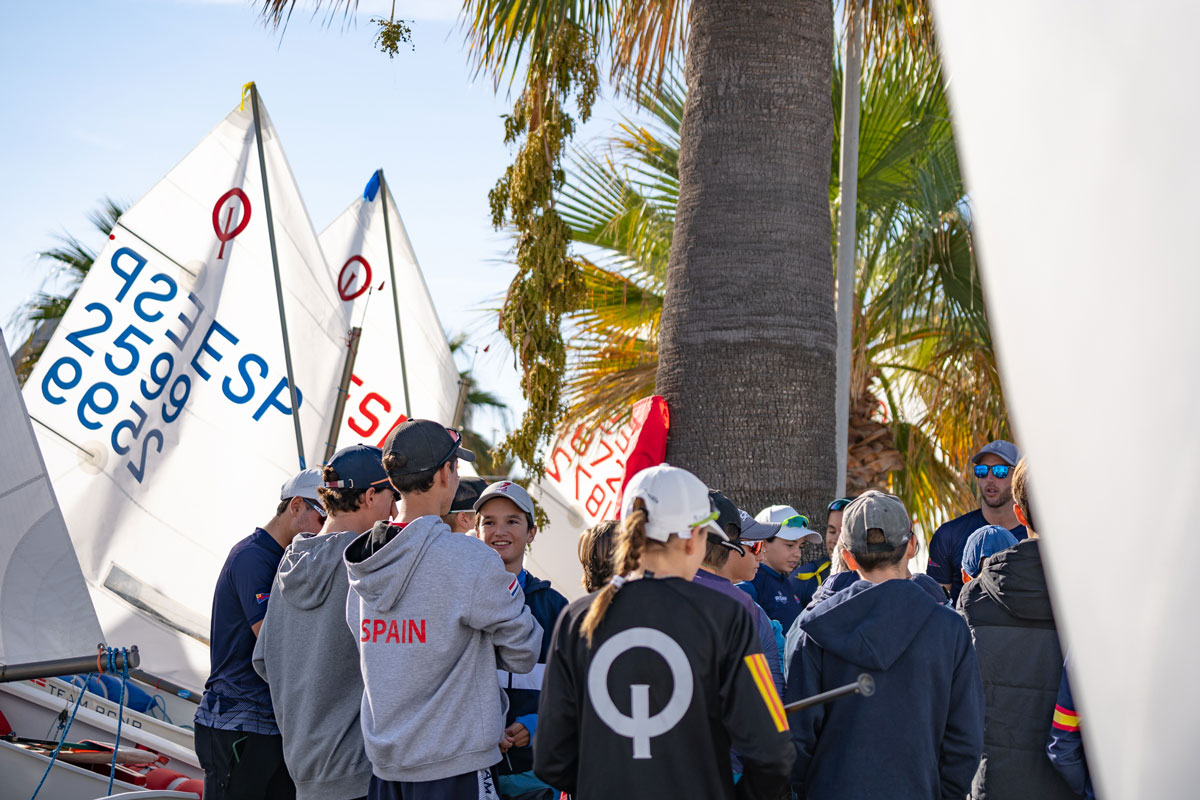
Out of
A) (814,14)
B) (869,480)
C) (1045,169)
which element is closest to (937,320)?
(869,480)

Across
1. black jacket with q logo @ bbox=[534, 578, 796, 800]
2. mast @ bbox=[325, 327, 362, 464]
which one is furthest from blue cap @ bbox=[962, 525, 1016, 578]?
mast @ bbox=[325, 327, 362, 464]

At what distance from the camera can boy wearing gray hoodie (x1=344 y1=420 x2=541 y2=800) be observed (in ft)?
9.23

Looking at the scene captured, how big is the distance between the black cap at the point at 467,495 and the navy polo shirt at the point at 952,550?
2488 millimetres

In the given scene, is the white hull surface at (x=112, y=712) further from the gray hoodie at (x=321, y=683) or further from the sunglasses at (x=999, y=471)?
the sunglasses at (x=999, y=471)

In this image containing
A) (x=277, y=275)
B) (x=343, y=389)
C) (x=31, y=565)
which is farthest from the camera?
(x=343, y=389)

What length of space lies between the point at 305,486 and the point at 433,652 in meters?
1.26

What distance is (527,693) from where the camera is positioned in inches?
136

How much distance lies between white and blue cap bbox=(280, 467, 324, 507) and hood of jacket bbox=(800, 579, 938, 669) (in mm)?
1888

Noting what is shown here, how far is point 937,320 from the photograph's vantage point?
34.2 feet

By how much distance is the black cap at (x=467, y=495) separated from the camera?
14.3ft

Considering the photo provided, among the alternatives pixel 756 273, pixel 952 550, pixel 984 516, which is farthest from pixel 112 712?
pixel 984 516

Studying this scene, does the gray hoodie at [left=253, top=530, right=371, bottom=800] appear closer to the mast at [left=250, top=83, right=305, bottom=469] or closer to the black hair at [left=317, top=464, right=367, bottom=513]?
the black hair at [left=317, top=464, right=367, bottom=513]

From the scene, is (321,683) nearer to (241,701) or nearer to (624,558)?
(241,701)

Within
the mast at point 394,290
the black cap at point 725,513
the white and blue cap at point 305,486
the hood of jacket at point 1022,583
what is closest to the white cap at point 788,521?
the black cap at point 725,513
